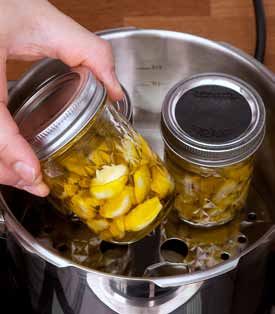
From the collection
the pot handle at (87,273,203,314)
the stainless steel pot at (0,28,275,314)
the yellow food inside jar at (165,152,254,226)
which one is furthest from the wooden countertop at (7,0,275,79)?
the pot handle at (87,273,203,314)

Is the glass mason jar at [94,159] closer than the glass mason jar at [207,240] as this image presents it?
Yes

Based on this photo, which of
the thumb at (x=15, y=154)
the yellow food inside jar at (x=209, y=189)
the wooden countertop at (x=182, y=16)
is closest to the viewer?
the thumb at (x=15, y=154)

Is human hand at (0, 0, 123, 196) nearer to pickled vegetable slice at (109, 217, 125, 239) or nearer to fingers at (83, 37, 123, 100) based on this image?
fingers at (83, 37, 123, 100)

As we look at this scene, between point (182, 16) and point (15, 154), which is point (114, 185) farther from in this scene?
point (182, 16)

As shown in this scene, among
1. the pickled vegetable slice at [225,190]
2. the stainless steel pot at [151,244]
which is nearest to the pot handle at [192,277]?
the stainless steel pot at [151,244]

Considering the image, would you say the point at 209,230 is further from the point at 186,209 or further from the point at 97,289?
the point at 97,289

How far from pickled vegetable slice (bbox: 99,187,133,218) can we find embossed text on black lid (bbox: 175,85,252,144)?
8 cm

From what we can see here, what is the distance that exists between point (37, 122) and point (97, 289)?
0.13 m

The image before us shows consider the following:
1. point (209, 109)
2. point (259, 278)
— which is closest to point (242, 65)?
point (209, 109)

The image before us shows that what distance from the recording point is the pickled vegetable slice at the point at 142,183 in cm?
46

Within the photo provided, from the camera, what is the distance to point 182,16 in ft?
2.31

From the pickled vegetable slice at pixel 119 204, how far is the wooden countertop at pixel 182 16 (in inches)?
11.2

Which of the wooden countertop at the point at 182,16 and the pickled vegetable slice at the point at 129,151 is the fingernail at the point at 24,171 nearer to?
the pickled vegetable slice at the point at 129,151

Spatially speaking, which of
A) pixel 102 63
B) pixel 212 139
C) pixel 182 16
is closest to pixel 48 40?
pixel 102 63
